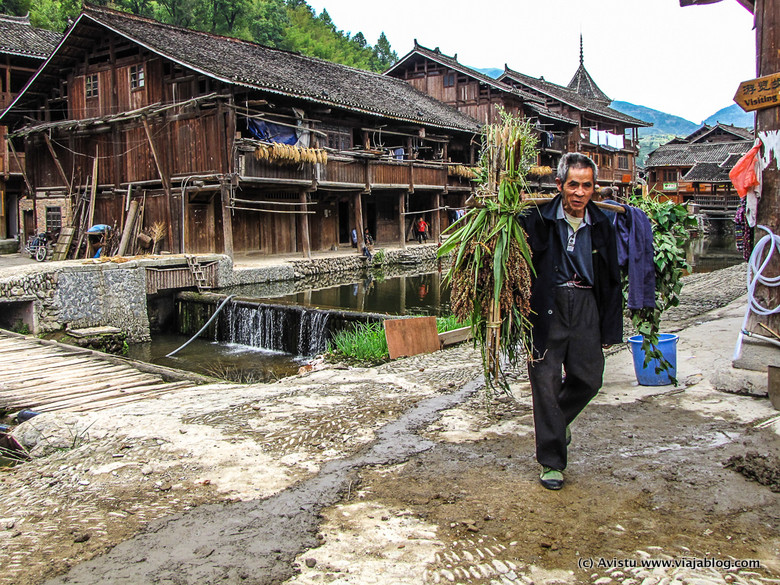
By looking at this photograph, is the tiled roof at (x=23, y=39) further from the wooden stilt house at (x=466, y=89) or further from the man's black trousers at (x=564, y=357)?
the man's black trousers at (x=564, y=357)

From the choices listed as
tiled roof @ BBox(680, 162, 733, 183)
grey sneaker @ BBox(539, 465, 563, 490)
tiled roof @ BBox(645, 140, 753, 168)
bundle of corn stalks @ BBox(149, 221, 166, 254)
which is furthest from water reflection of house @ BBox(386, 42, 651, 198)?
grey sneaker @ BBox(539, 465, 563, 490)

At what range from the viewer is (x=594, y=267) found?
373 cm

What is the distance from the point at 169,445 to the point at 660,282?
3882mm

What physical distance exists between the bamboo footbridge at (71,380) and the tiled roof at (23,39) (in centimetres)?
2007

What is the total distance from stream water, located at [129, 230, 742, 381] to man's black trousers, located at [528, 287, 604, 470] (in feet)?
23.6

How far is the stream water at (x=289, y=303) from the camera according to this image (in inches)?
451

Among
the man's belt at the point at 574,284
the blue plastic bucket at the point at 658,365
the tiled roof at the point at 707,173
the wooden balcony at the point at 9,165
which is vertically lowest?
the blue plastic bucket at the point at 658,365

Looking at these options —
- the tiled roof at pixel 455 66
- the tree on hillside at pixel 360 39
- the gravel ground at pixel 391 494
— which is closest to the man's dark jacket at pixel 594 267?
the gravel ground at pixel 391 494

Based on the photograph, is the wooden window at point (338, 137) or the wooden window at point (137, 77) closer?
the wooden window at point (137, 77)

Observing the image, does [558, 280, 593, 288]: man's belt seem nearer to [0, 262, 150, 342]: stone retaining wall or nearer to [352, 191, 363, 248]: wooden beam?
[0, 262, 150, 342]: stone retaining wall

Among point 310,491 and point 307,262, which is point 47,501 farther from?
point 307,262

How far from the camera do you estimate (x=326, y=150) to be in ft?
68.7

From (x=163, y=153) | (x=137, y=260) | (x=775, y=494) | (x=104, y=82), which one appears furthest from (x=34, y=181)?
(x=775, y=494)

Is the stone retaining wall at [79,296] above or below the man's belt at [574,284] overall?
below
